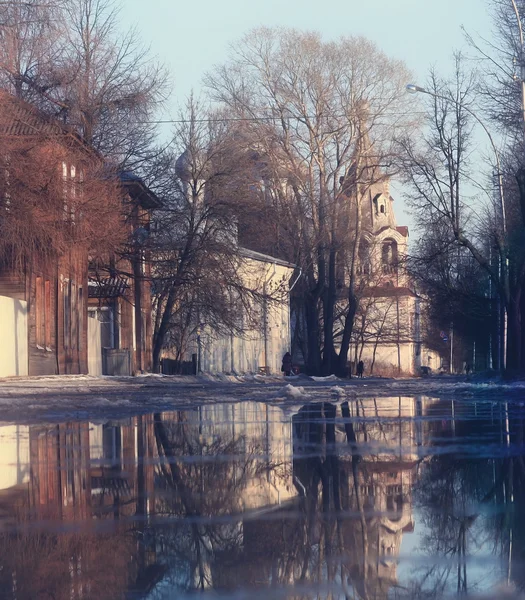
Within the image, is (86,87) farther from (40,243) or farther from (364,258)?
(364,258)

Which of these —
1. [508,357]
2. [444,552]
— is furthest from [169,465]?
[508,357]

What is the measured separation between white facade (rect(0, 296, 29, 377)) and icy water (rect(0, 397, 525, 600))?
18.2m

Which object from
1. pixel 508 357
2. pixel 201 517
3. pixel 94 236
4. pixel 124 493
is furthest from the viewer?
pixel 508 357

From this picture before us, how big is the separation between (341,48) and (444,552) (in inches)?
1762

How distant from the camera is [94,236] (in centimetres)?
2789

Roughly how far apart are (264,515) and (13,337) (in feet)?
80.7

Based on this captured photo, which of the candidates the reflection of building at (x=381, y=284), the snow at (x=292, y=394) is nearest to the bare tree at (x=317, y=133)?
the reflection of building at (x=381, y=284)

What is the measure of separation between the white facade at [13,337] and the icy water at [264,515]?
18204mm

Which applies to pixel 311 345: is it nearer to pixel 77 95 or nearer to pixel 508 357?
pixel 508 357

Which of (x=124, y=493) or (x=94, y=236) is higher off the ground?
(x=94, y=236)

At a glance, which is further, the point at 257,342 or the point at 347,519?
the point at 257,342

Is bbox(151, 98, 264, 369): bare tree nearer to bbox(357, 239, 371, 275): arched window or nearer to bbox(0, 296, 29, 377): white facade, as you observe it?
bbox(0, 296, 29, 377): white facade

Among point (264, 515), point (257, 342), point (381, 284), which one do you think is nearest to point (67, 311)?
point (257, 342)

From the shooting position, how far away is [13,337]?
95.2ft
